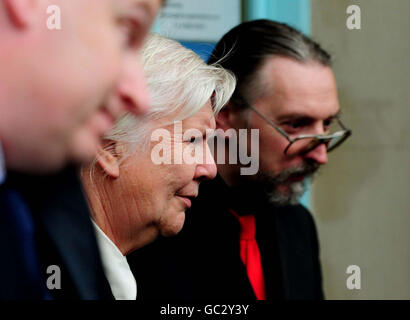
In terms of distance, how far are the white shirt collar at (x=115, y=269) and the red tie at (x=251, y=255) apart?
0.90m

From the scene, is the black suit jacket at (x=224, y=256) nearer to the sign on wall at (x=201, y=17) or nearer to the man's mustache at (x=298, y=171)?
the man's mustache at (x=298, y=171)

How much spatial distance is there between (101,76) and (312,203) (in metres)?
3.43

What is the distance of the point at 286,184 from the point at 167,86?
3.44 feet

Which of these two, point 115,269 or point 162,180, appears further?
point 162,180

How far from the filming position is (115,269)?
6.71ft

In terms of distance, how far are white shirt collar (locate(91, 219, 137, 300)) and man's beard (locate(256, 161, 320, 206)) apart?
1.12 m

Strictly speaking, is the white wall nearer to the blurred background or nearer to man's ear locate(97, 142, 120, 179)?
the blurred background

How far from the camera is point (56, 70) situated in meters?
0.90

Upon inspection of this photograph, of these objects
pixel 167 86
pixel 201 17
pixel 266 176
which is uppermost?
pixel 201 17

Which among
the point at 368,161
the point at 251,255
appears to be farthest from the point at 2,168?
the point at 368,161

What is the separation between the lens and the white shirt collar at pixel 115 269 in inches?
79.6

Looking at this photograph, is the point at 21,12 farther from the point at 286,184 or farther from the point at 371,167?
the point at 371,167

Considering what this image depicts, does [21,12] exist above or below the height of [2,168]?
above

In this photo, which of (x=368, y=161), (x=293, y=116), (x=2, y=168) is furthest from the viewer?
(x=368, y=161)
